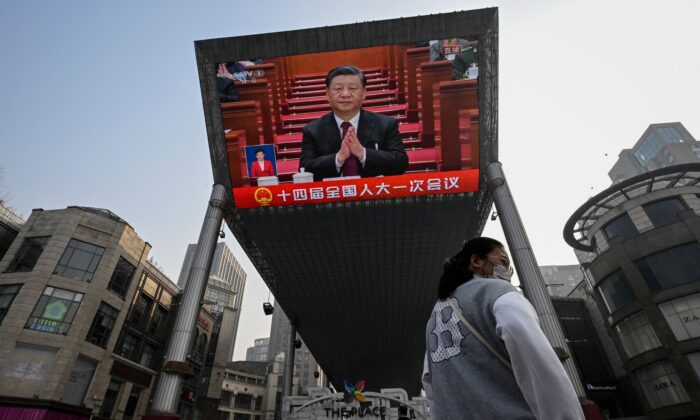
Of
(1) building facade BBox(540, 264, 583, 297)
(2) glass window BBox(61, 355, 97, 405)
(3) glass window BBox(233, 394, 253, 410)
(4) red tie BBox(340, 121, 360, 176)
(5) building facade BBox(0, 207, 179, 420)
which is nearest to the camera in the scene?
(4) red tie BBox(340, 121, 360, 176)

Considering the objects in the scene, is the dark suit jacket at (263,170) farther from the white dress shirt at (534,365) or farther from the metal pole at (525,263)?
the white dress shirt at (534,365)

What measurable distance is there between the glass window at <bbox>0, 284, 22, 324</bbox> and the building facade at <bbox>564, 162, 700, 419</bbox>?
36256 mm

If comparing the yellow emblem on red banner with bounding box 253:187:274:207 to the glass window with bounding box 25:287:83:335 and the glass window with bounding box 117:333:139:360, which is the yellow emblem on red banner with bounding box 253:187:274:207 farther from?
the glass window with bounding box 117:333:139:360

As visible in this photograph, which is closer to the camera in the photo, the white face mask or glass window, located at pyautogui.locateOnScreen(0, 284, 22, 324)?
the white face mask

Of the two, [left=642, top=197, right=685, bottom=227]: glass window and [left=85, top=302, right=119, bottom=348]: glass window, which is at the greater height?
[left=642, top=197, right=685, bottom=227]: glass window

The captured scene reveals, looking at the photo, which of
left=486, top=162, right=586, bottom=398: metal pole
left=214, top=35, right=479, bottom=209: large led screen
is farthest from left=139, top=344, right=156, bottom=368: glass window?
left=486, top=162, right=586, bottom=398: metal pole

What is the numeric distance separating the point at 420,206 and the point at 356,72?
7.79m

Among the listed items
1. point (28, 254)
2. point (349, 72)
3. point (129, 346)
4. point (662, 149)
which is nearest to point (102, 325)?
point (129, 346)

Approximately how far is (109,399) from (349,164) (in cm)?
2046

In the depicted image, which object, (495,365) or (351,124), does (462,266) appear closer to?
(495,365)

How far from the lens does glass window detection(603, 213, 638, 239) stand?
24.9 m

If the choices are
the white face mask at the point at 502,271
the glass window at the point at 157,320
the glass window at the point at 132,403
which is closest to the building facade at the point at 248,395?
the glass window at the point at 157,320

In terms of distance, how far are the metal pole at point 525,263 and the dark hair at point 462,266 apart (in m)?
12.7

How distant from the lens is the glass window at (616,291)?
23.9 meters
